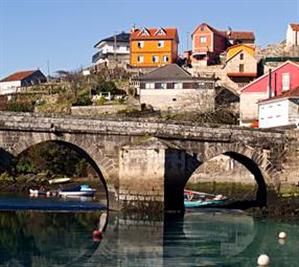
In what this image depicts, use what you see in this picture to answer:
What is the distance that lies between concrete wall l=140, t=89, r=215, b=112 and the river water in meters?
24.2

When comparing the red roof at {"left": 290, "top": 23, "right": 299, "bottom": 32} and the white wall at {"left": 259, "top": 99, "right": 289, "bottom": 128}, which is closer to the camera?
the white wall at {"left": 259, "top": 99, "right": 289, "bottom": 128}

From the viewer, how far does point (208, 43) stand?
7669 cm

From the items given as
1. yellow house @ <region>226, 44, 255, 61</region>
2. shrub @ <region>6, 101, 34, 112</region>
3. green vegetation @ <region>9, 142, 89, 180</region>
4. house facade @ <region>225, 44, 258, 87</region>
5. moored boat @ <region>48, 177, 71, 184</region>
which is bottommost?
moored boat @ <region>48, 177, 71, 184</region>

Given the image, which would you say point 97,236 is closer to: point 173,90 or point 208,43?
point 173,90

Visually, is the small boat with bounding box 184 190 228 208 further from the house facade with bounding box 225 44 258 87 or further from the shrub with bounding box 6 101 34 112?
the shrub with bounding box 6 101 34 112

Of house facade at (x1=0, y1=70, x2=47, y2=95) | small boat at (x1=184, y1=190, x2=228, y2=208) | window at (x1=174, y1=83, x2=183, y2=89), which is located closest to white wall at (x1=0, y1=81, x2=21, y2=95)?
house facade at (x1=0, y1=70, x2=47, y2=95)

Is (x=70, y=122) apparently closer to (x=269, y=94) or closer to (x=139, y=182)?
(x=139, y=182)

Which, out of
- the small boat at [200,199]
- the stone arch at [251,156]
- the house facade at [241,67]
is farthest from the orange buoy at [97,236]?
the house facade at [241,67]

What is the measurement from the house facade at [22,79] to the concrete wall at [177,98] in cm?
3030

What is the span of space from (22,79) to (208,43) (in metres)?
25.9

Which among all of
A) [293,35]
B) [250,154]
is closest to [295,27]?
[293,35]

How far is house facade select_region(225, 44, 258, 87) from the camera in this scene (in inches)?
2675

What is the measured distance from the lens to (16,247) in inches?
1056

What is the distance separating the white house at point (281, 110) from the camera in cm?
4425
